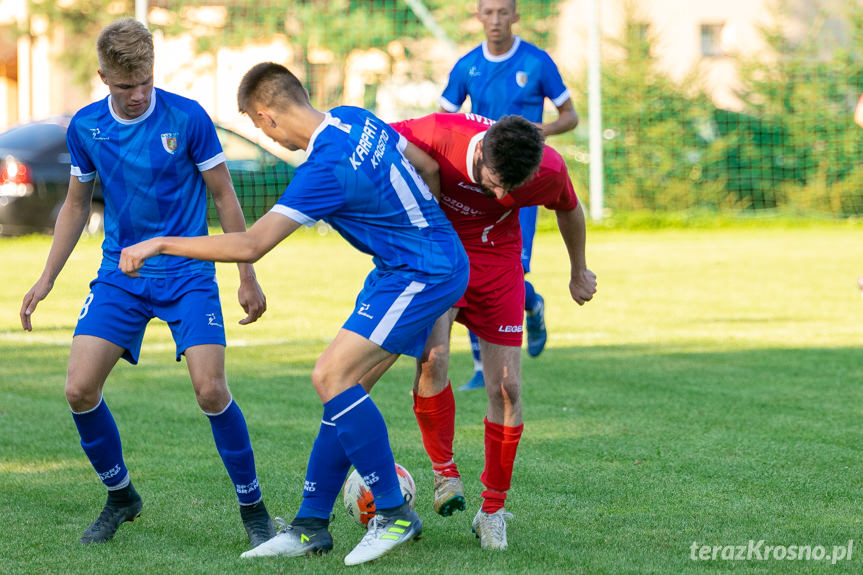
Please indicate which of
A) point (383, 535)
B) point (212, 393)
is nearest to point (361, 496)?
point (383, 535)

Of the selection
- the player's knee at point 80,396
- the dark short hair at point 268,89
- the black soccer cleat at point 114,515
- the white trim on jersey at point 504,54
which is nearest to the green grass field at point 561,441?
the black soccer cleat at point 114,515

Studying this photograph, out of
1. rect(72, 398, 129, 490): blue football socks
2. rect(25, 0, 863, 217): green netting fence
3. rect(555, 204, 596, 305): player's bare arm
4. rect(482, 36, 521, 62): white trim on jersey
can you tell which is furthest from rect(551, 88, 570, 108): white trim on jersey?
rect(25, 0, 863, 217): green netting fence

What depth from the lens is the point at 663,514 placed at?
4.34 m

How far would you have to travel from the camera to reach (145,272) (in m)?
4.08

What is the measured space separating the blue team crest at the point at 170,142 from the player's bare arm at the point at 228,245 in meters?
0.69

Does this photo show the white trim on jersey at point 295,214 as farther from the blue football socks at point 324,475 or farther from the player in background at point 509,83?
the player in background at point 509,83

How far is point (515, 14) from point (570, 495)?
3.57 meters

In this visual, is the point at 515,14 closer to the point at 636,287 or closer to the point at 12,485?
the point at 12,485

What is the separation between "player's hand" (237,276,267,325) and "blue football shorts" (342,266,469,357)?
0.51 meters

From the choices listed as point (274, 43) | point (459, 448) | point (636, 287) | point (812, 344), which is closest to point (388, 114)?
point (274, 43)

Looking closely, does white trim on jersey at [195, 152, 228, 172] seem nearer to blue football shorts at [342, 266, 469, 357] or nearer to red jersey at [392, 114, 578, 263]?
red jersey at [392, 114, 578, 263]

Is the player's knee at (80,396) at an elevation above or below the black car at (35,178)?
below

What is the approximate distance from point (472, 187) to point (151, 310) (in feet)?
4.03

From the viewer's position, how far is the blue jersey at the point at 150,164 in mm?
4094
